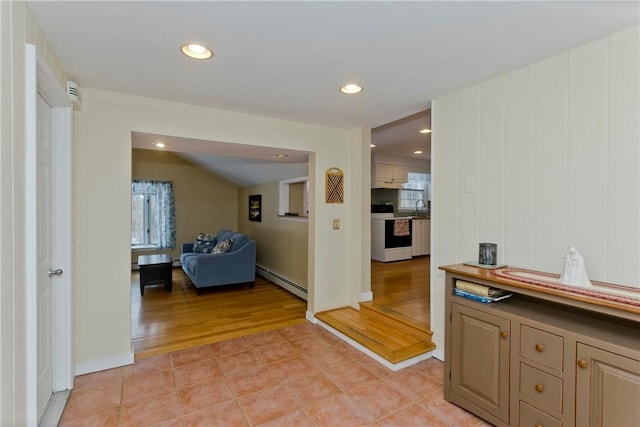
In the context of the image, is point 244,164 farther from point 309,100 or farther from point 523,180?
point 523,180

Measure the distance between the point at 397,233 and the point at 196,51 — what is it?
5195 mm

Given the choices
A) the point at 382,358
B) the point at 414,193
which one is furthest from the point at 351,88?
the point at 414,193

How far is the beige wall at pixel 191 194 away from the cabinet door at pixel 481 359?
6.65 metres

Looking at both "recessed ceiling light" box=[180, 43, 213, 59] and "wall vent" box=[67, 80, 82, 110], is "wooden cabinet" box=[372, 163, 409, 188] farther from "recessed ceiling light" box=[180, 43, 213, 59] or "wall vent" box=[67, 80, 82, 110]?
"wall vent" box=[67, 80, 82, 110]

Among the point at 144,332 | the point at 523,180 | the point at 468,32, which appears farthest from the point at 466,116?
the point at 144,332

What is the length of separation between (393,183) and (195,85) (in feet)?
15.7

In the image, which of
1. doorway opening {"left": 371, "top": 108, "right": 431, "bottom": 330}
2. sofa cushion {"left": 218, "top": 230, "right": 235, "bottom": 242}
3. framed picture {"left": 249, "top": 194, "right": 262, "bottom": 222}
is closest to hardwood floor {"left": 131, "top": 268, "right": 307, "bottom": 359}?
sofa cushion {"left": 218, "top": 230, "right": 235, "bottom": 242}

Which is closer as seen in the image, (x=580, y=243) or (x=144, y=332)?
(x=580, y=243)

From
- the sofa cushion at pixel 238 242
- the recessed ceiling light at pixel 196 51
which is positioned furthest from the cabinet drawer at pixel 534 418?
the sofa cushion at pixel 238 242

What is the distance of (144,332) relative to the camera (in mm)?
3336

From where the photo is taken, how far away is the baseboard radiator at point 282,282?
4.73m

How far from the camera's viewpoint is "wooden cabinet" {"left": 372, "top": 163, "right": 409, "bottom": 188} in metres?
6.20

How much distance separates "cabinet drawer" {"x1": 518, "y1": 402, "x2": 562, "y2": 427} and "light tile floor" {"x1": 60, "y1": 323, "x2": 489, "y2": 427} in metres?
0.31

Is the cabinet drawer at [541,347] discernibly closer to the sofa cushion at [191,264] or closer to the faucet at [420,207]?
the sofa cushion at [191,264]
